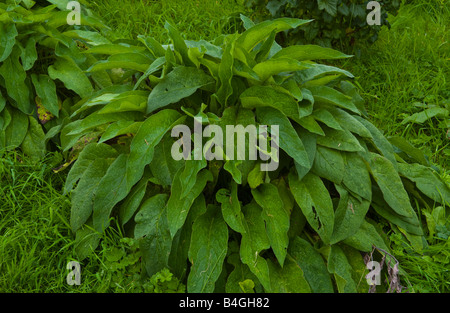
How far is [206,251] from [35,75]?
68.5 inches

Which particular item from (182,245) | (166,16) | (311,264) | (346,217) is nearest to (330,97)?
(346,217)

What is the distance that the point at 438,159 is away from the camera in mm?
3256

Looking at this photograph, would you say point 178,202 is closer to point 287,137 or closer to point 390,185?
point 287,137

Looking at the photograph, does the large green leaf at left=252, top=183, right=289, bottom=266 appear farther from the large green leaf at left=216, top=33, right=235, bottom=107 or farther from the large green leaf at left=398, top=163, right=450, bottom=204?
the large green leaf at left=398, top=163, right=450, bottom=204

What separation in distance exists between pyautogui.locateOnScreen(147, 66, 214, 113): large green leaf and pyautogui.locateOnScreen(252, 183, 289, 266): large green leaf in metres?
0.58

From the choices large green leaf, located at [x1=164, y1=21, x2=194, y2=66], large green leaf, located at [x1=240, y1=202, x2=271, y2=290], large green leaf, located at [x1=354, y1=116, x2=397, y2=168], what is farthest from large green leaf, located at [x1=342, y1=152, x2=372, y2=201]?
large green leaf, located at [x1=164, y1=21, x2=194, y2=66]

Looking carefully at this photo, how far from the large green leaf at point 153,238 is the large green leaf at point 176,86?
20.0 inches

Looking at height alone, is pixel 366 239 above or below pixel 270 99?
below

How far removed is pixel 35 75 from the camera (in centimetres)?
311

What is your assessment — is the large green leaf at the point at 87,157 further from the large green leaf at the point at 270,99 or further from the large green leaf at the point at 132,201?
the large green leaf at the point at 270,99

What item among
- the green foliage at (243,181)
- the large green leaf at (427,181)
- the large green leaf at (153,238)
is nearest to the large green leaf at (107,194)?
the green foliage at (243,181)

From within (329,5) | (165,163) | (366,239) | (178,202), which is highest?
(329,5)

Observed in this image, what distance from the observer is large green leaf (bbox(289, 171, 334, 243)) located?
2.22m

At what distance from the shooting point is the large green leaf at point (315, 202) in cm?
222
